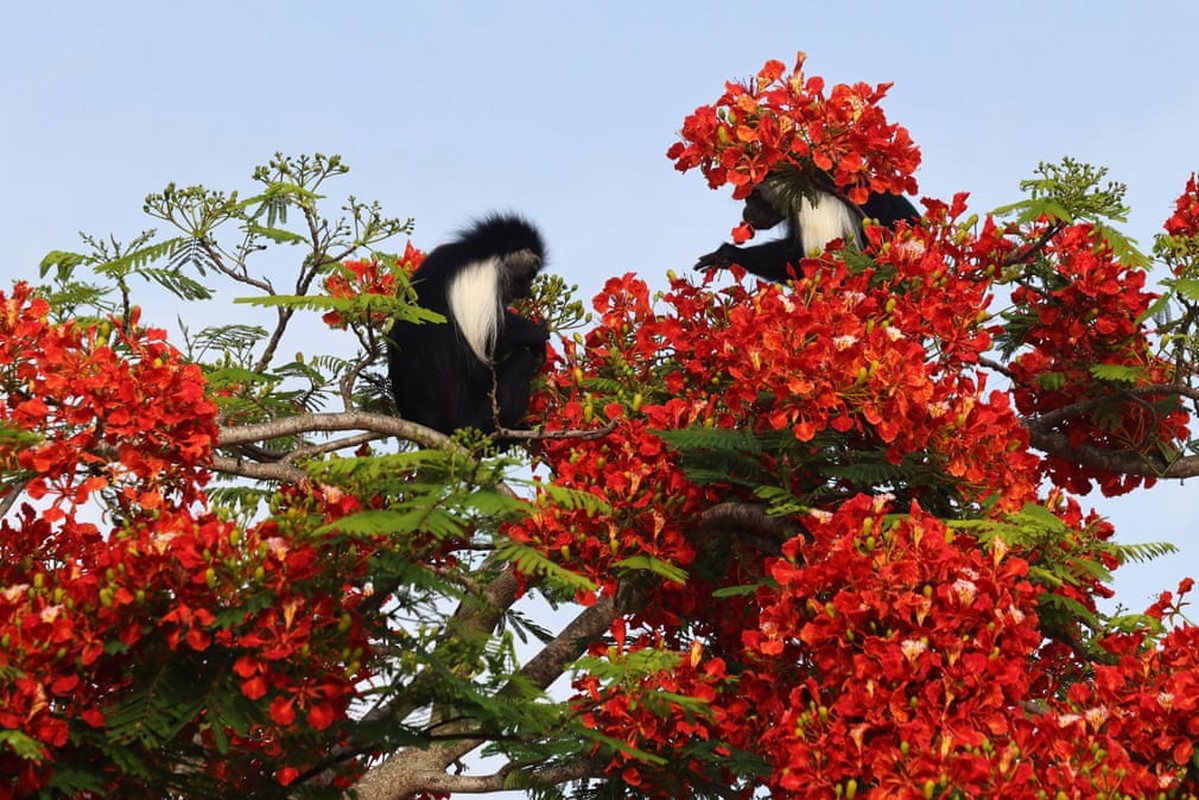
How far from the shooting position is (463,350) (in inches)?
337

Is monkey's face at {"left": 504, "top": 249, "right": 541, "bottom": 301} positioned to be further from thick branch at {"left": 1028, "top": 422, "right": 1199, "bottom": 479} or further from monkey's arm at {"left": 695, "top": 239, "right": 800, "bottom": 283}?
thick branch at {"left": 1028, "top": 422, "right": 1199, "bottom": 479}

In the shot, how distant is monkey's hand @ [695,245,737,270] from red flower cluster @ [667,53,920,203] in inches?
43.1

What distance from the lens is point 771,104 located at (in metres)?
7.04

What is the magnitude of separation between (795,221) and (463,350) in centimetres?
204

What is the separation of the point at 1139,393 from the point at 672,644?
264 centimetres

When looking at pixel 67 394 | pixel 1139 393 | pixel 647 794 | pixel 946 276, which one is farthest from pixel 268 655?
pixel 1139 393

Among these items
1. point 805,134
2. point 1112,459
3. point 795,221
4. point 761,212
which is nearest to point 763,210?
point 761,212

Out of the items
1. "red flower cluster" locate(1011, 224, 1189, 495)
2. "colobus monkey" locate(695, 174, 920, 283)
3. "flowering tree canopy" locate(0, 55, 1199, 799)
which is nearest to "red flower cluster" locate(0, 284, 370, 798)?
"flowering tree canopy" locate(0, 55, 1199, 799)

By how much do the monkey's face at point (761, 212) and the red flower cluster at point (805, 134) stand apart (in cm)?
134

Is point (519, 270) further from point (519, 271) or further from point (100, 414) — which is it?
point (100, 414)

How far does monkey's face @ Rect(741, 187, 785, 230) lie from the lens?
8.46 meters

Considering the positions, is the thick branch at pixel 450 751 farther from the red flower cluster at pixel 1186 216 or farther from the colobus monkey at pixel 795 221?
the red flower cluster at pixel 1186 216

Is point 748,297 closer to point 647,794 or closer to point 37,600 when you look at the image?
point 647,794

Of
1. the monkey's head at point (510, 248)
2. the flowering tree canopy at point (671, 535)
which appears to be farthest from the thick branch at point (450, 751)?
the monkey's head at point (510, 248)
